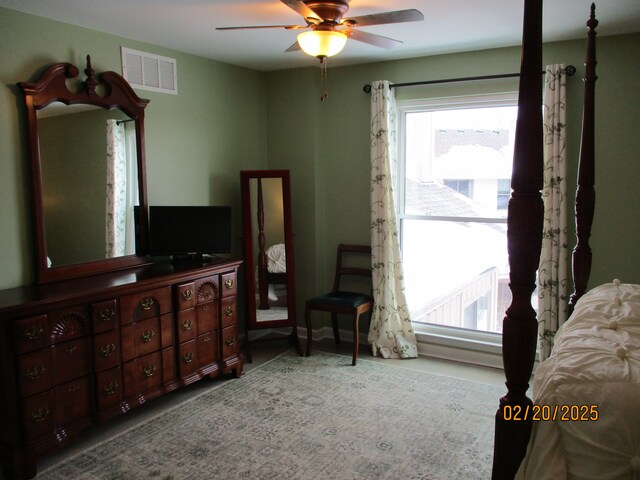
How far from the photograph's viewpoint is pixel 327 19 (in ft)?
8.85

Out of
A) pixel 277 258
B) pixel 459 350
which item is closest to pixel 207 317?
pixel 277 258

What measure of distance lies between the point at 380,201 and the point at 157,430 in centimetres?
248

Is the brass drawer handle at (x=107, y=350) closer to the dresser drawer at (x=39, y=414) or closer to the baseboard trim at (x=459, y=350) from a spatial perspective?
the dresser drawer at (x=39, y=414)

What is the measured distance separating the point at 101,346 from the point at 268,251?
183 cm

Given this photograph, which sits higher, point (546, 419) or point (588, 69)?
point (588, 69)

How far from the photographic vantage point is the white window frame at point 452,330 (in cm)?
409

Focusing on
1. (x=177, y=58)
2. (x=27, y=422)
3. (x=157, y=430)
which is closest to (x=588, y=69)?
(x=177, y=58)

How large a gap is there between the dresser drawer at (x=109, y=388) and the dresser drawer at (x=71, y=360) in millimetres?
111

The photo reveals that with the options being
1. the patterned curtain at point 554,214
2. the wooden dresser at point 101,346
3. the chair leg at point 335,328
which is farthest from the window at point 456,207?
the wooden dresser at point 101,346

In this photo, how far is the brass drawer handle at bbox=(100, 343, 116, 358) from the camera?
2.96m

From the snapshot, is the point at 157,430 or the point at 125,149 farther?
the point at 125,149

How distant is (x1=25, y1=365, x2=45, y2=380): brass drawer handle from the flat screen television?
120cm

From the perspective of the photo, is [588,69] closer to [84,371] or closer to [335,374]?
[335,374]

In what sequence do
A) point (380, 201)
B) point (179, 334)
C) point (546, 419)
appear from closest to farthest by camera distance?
point (546, 419), point (179, 334), point (380, 201)
